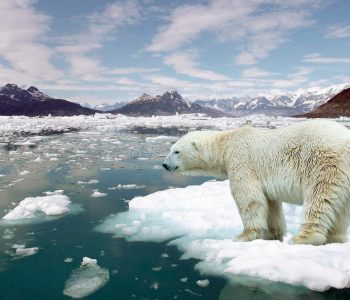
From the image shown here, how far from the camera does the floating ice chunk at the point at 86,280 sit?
3281 mm

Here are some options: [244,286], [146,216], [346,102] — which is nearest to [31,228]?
[146,216]

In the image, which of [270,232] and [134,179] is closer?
[270,232]

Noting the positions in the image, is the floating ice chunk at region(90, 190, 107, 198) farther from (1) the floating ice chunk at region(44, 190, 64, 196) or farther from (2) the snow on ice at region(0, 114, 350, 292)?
(1) the floating ice chunk at region(44, 190, 64, 196)

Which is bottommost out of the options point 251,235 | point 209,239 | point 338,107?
point 209,239

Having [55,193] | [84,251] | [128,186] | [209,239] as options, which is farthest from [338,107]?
[84,251]

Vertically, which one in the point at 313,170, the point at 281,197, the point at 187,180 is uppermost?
the point at 313,170

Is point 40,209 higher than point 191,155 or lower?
lower

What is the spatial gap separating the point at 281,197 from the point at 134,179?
5.83m

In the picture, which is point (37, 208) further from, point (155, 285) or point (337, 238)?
point (337, 238)

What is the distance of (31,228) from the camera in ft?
16.8

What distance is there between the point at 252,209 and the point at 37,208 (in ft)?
13.4

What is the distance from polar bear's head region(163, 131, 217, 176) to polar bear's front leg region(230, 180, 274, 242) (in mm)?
867

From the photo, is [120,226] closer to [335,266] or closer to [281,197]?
[281,197]

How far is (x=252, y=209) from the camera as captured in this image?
392 cm
